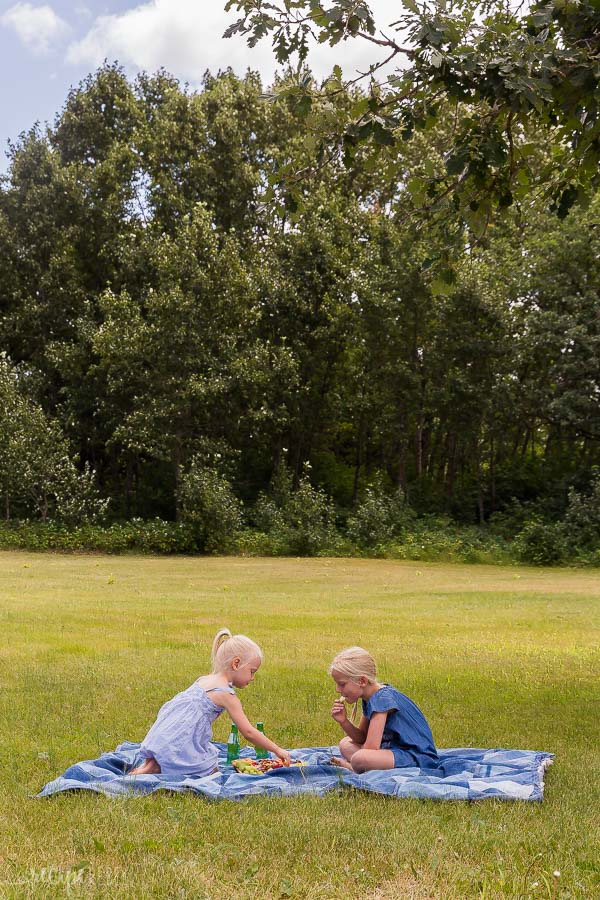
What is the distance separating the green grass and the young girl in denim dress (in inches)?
22.4

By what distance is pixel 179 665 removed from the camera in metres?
9.88

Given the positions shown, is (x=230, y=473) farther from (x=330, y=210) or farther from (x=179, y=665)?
(x=179, y=665)

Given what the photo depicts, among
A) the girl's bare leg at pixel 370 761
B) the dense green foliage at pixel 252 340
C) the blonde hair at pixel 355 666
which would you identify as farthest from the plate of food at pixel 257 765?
the dense green foliage at pixel 252 340

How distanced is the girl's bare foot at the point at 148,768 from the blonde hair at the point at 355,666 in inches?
50.2

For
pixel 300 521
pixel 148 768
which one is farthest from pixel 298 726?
pixel 300 521

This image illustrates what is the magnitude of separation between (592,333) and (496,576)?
381 inches

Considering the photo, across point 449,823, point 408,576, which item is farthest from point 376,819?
point 408,576

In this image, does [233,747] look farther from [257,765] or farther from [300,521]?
[300,521]

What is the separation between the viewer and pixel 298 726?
7410 mm

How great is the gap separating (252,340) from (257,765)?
26.8m

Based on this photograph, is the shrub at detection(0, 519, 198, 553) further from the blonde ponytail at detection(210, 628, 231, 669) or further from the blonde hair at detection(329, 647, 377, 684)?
the blonde hair at detection(329, 647, 377, 684)

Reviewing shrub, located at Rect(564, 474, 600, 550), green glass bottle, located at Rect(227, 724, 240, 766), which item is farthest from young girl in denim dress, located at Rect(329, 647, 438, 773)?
shrub, located at Rect(564, 474, 600, 550)

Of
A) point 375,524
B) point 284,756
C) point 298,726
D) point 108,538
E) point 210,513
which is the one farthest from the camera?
point 375,524

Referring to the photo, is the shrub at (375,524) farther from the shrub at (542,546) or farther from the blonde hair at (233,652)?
the blonde hair at (233,652)
